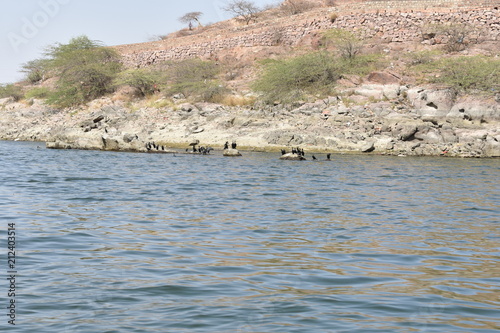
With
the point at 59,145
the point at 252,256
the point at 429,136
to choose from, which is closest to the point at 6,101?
the point at 59,145

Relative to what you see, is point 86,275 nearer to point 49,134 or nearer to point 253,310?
point 253,310

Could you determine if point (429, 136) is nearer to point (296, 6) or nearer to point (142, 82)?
point (142, 82)

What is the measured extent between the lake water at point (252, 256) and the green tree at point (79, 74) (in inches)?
1484

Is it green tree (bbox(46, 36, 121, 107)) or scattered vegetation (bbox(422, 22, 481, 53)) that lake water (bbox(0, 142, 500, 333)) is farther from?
green tree (bbox(46, 36, 121, 107))

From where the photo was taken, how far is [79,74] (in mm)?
57156

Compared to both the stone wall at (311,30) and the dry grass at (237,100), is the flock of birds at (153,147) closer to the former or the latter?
the dry grass at (237,100)

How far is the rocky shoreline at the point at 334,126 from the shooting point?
33.7m

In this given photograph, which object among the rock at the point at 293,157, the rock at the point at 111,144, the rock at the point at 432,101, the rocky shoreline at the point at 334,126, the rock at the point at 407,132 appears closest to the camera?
the rock at the point at 293,157

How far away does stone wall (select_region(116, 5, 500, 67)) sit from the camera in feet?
169

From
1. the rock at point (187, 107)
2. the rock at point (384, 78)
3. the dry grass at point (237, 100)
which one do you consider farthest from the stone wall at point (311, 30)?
the rock at point (187, 107)

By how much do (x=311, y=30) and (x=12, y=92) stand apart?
32138 mm

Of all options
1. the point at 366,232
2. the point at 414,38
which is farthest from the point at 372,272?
the point at 414,38

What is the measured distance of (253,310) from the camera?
6945mm

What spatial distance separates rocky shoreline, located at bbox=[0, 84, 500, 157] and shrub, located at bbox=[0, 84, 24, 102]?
23.0 meters
